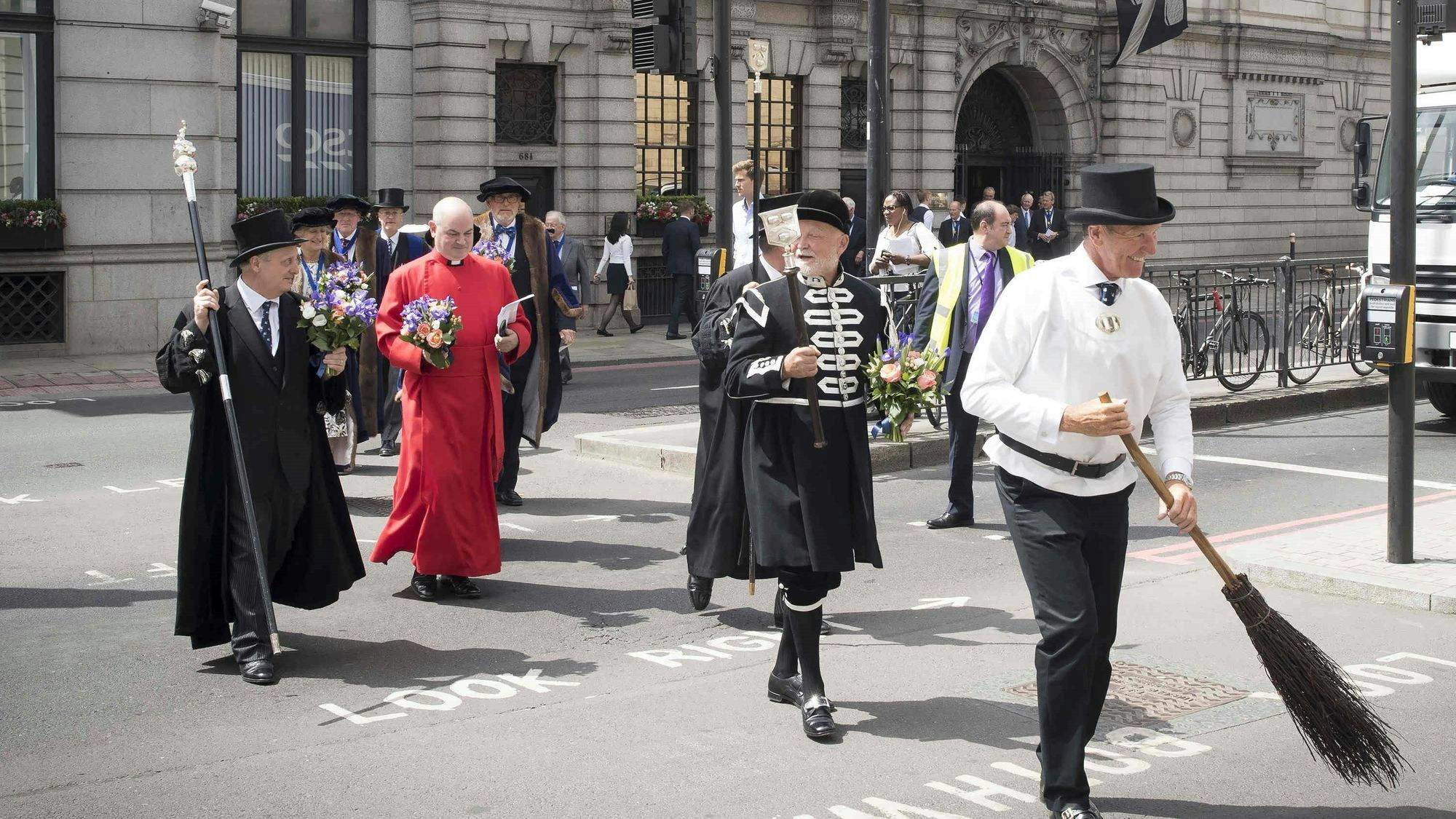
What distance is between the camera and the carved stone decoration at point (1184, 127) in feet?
121

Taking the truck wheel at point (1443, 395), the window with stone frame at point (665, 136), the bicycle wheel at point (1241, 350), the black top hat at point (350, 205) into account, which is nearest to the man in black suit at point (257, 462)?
the black top hat at point (350, 205)

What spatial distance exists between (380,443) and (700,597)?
6478 mm

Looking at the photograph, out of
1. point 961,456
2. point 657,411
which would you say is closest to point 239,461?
point 961,456

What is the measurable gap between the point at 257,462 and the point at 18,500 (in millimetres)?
4653

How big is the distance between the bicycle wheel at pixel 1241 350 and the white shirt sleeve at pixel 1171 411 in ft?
35.9

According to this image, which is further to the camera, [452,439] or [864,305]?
[452,439]

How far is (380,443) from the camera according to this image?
13836 mm

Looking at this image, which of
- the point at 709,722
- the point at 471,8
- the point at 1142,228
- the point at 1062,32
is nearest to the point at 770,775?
the point at 709,722

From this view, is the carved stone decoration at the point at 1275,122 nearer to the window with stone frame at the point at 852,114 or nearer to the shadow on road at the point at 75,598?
the window with stone frame at the point at 852,114

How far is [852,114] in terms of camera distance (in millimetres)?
30781

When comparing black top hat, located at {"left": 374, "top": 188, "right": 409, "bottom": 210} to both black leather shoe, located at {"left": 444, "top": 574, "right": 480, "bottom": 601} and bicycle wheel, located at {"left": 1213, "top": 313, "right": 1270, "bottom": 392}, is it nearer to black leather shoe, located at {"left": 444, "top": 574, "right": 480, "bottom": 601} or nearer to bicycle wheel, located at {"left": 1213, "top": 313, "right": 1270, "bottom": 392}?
black leather shoe, located at {"left": 444, "top": 574, "right": 480, "bottom": 601}

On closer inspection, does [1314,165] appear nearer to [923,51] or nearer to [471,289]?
[923,51]

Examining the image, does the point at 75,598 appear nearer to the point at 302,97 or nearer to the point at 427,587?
the point at 427,587

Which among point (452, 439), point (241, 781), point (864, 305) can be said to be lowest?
point (241, 781)
